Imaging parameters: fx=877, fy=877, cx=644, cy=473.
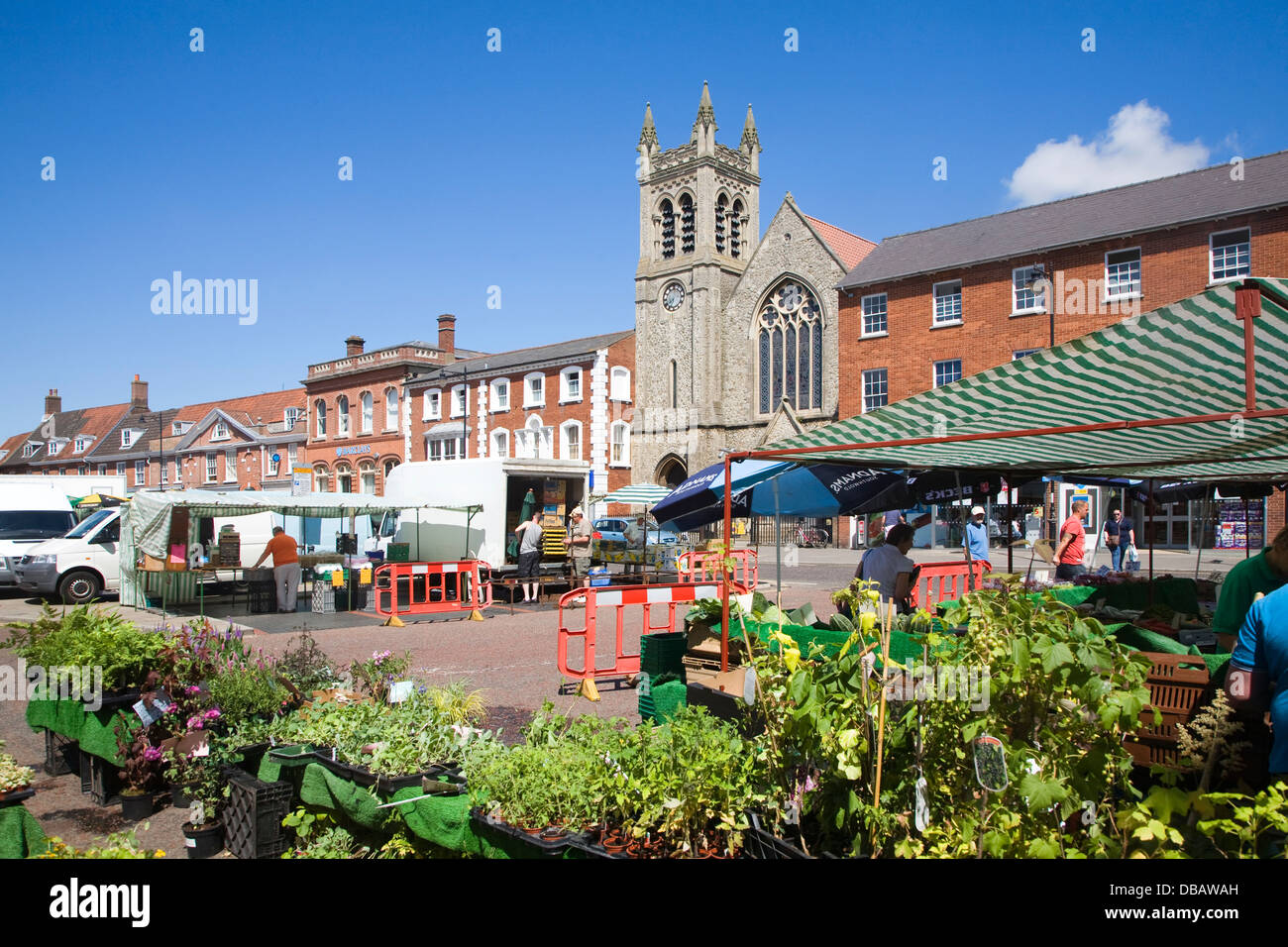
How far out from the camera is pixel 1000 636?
9.03 feet

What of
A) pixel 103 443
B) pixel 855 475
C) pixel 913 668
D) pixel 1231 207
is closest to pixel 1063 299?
pixel 1231 207

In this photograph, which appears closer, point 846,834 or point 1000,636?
point 1000,636

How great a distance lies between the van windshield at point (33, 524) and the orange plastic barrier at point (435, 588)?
8657mm

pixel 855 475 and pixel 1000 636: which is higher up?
pixel 855 475

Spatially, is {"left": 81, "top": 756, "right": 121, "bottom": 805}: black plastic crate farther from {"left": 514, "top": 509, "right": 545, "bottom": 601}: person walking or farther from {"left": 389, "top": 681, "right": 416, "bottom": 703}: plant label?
{"left": 514, "top": 509, "right": 545, "bottom": 601}: person walking

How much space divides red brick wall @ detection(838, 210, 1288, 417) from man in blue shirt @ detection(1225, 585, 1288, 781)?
2436 centimetres

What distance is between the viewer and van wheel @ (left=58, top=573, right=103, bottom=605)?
1777 centimetres

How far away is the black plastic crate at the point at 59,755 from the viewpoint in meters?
6.61

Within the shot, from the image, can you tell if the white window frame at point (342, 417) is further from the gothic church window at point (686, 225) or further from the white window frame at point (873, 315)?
the white window frame at point (873, 315)

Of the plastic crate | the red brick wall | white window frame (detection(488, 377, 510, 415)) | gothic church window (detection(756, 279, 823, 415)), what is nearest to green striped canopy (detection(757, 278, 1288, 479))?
the plastic crate

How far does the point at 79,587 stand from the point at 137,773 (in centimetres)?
1489

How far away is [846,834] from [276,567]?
15300 millimetres

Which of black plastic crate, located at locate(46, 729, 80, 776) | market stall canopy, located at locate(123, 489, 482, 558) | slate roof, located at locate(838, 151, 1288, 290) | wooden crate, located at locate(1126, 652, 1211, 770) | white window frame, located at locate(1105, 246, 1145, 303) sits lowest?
black plastic crate, located at locate(46, 729, 80, 776)
